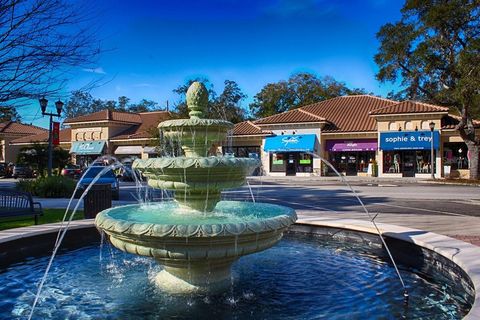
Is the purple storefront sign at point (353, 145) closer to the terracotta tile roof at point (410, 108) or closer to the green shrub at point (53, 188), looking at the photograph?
the terracotta tile roof at point (410, 108)

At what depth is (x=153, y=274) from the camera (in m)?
6.94

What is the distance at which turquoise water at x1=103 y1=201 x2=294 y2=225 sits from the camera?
571 centimetres

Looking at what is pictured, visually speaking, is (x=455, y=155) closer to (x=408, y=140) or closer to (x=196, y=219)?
(x=408, y=140)

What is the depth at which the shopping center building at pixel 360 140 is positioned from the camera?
37531 millimetres

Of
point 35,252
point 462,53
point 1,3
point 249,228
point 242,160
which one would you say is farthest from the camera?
point 462,53

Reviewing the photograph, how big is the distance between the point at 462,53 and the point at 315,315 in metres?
29.8

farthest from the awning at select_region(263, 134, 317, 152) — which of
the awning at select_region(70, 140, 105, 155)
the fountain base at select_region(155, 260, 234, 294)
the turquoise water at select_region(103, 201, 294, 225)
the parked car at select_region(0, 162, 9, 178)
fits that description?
the fountain base at select_region(155, 260, 234, 294)

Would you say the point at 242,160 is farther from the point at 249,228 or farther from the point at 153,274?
the point at 153,274

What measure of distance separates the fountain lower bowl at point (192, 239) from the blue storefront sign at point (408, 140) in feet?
113

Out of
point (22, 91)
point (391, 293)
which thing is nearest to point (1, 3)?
point (22, 91)

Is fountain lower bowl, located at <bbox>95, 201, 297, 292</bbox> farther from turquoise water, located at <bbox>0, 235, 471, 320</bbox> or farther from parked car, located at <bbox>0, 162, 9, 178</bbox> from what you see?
parked car, located at <bbox>0, 162, 9, 178</bbox>

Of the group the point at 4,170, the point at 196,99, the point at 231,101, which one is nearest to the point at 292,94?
the point at 231,101

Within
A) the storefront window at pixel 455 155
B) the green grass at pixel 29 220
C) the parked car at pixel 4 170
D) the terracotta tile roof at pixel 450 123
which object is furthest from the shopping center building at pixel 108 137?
the green grass at pixel 29 220

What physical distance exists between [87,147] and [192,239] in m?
53.3
